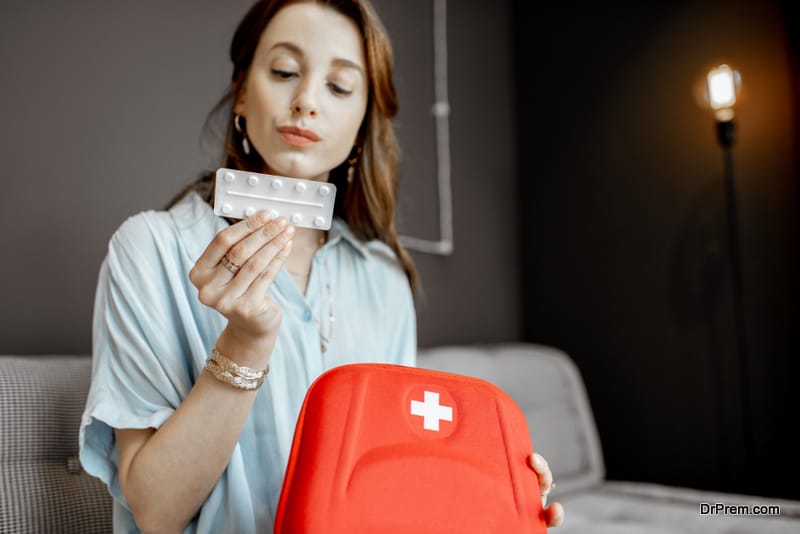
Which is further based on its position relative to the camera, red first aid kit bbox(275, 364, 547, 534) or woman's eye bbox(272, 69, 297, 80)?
woman's eye bbox(272, 69, 297, 80)

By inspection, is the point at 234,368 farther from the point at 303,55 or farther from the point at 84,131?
the point at 84,131

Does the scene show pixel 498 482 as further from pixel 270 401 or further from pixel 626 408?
pixel 626 408

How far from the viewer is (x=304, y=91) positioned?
1.00 m

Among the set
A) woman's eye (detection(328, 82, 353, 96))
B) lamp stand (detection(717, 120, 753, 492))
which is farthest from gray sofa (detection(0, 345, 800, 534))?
woman's eye (detection(328, 82, 353, 96))

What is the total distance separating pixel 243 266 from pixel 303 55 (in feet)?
1.42

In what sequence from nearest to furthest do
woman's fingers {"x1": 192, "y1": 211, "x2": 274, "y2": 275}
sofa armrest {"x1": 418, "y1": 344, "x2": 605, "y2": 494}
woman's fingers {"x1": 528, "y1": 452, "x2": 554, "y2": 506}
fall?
woman's fingers {"x1": 192, "y1": 211, "x2": 274, "y2": 275} → woman's fingers {"x1": 528, "y1": 452, "x2": 554, "y2": 506} → sofa armrest {"x1": 418, "y1": 344, "x2": 605, "y2": 494}

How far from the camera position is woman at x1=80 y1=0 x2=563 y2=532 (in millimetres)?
813

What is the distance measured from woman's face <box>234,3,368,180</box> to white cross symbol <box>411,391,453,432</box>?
40cm

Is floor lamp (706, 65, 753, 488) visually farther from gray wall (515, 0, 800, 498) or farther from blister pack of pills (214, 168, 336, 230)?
blister pack of pills (214, 168, 336, 230)

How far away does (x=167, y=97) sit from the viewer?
5.24ft

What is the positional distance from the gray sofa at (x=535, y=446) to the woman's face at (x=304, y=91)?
0.54 metres

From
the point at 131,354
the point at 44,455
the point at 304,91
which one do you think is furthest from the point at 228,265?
the point at 44,455

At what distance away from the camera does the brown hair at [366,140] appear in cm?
110

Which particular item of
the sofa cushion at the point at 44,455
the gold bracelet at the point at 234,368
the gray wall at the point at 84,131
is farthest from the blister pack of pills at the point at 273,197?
the gray wall at the point at 84,131
